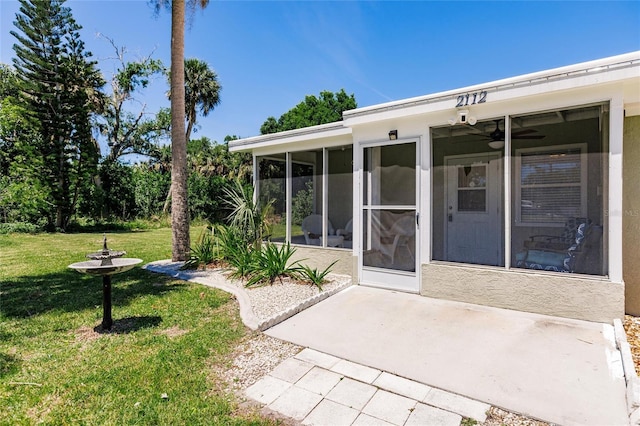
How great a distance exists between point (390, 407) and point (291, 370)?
3.38 ft

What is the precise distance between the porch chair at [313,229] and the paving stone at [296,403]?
4152mm

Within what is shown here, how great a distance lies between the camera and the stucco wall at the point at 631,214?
4574 millimetres

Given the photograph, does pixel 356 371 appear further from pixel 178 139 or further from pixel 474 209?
pixel 178 139

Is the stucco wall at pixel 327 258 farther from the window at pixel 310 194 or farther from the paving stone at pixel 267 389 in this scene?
the paving stone at pixel 267 389

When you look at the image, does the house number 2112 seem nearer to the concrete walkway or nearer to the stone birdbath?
the concrete walkway

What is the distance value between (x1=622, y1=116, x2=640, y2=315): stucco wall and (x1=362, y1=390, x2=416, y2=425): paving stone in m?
4.06

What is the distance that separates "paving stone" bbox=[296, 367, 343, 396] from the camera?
9.50ft

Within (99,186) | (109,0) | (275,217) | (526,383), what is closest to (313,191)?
(275,217)

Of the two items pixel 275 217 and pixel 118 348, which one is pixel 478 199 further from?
pixel 118 348

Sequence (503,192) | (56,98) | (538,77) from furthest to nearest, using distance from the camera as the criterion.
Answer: (56,98) → (503,192) → (538,77)

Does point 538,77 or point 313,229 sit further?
point 313,229

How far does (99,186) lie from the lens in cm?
Answer: 1720

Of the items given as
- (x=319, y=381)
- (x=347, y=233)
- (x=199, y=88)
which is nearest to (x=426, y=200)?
(x=347, y=233)

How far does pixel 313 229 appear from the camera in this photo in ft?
23.4
